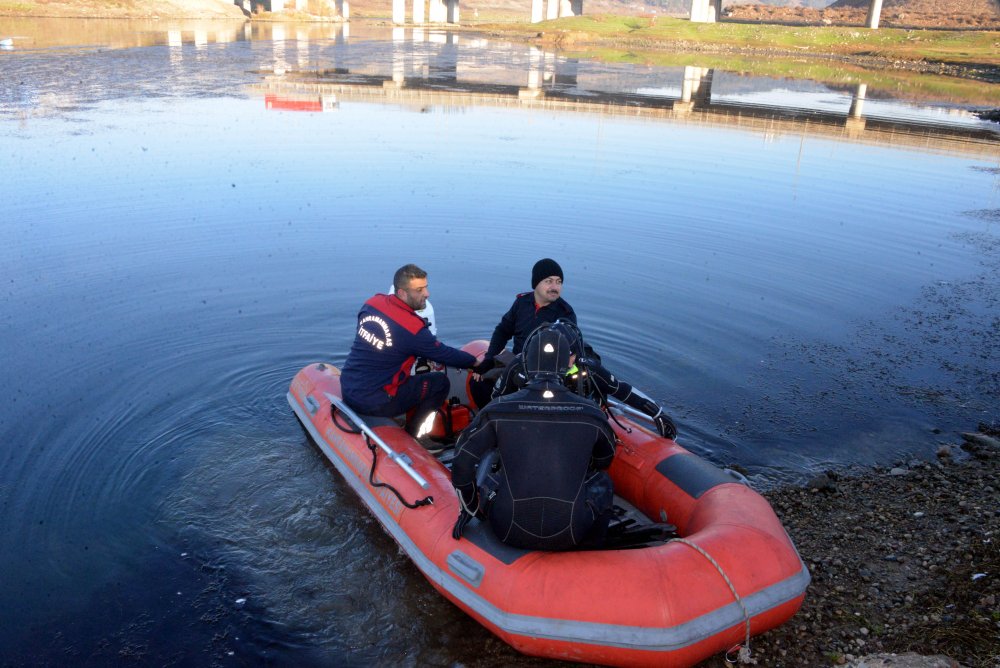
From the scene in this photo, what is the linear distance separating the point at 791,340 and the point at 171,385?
682 centimetres

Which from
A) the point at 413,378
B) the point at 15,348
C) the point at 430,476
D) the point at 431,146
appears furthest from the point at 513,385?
the point at 431,146

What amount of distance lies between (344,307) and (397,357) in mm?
3593

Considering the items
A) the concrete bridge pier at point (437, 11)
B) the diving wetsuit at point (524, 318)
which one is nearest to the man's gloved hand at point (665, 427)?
the diving wetsuit at point (524, 318)

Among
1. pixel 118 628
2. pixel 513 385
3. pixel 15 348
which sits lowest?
pixel 118 628

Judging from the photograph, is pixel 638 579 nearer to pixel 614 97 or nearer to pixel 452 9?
pixel 614 97

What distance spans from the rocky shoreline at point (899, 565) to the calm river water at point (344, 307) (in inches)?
18.2

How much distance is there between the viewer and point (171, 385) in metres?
7.54

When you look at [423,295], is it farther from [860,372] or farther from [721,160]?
[721,160]

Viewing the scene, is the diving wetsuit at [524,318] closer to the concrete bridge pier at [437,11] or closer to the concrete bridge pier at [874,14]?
the concrete bridge pier at [874,14]

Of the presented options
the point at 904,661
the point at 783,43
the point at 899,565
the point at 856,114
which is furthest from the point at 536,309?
the point at 783,43

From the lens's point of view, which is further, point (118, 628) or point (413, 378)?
point (413, 378)

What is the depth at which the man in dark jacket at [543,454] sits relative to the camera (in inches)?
164

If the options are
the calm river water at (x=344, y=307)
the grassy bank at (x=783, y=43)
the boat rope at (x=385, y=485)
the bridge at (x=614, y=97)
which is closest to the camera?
the calm river water at (x=344, y=307)

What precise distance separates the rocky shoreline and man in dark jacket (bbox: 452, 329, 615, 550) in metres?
1.34
